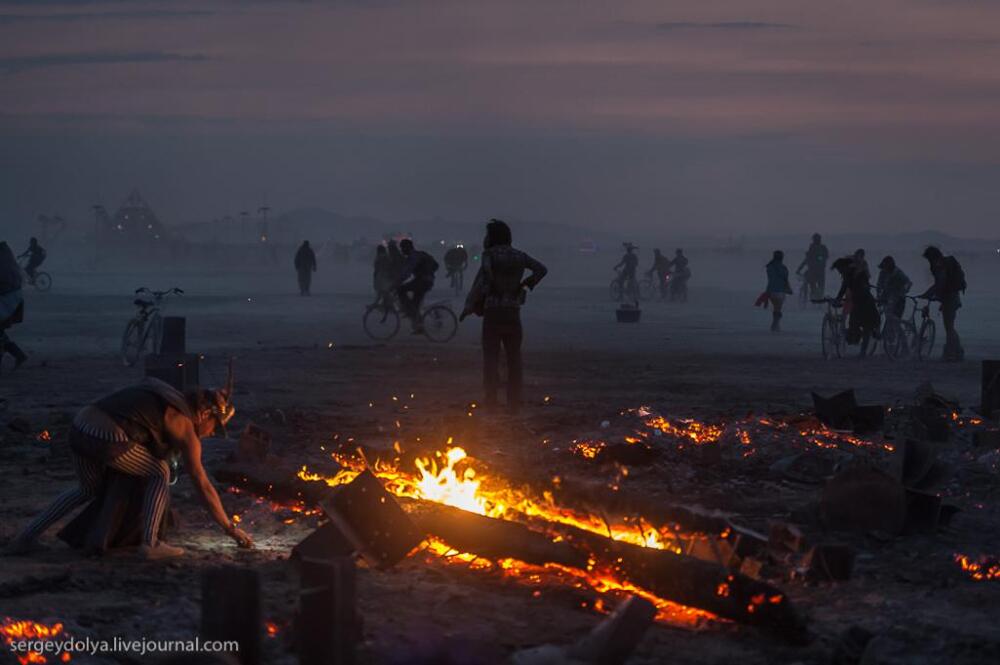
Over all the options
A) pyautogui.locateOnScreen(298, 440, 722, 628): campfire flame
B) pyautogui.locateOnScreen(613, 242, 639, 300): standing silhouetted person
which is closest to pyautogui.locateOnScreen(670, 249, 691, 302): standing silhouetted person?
pyautogui.locateOnScreen(613, 242, 639, 300): standing silhouetted person

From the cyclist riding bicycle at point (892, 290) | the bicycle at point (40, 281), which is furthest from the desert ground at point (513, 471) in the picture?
the bicycle at point (40, 281)

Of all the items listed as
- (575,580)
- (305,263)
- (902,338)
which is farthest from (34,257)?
(575,580)

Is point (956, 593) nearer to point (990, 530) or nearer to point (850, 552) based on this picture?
point (850, 552)

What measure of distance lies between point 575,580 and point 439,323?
56.0 feet

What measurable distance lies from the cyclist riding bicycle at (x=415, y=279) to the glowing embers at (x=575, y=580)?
15.1 m

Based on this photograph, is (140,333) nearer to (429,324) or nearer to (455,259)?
(429,324)

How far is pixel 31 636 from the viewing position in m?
6.11

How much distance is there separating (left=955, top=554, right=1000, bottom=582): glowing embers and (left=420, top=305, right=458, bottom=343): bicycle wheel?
1661 cm

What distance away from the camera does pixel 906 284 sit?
74.0 ft

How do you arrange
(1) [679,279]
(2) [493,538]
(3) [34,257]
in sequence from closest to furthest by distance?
(2) [493,538] < (3) [34,257] < (1) [679,279]

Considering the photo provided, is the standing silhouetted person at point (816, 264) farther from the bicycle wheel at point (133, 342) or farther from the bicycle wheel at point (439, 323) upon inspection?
the bicycle wheel at point (133, 342)

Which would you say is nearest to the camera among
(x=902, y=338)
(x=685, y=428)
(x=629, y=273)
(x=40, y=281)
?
(x=685, y=428)

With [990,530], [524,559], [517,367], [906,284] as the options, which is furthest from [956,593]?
[906,284]

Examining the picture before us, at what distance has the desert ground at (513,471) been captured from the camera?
253 inches
